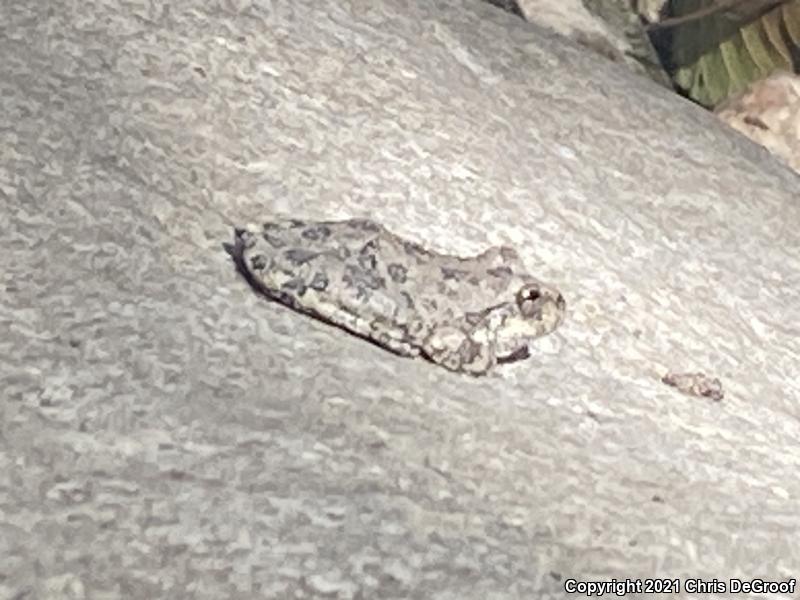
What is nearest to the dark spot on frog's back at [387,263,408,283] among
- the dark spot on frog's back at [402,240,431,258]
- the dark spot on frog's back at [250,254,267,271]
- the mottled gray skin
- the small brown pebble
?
the mottled gray skin

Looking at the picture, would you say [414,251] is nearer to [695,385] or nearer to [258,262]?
[258,262]

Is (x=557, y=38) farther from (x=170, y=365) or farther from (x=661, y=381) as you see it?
(x=170, y=365)

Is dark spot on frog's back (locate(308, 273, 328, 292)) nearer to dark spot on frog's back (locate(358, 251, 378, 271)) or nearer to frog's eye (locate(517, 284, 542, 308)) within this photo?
dark spot on frog's back (locate(358, 251, 378, 271))

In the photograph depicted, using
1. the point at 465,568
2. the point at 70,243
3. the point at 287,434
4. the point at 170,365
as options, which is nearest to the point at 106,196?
the point at 70,243

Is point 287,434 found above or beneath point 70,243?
above

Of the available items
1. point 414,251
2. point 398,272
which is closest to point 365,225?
point 414,251

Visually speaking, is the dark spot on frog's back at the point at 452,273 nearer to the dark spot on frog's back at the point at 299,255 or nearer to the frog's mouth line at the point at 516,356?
the frog's mouth line at the point at 516,356
